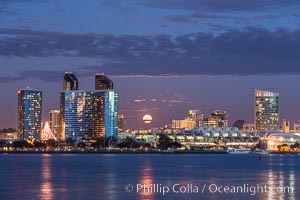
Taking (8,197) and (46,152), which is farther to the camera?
(46,152)

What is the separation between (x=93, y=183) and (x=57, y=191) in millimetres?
7723

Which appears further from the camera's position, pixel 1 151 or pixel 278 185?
pixel 1 151

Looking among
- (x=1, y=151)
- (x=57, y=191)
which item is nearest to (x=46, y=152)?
(x=1, y=151)

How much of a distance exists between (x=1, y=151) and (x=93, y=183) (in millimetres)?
148114

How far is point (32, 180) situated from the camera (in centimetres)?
5972

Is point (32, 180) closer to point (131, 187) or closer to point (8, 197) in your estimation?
point (131, 187)

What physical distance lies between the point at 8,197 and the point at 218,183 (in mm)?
19145

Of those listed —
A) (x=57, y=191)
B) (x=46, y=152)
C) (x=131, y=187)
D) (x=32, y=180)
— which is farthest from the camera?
(x=46, y=152)

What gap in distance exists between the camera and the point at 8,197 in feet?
145

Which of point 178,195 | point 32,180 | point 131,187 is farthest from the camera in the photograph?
point 32,180

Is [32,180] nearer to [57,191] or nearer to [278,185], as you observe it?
[57,191]

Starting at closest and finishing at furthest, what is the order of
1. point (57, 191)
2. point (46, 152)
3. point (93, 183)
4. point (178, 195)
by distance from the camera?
point (178, 195) < point (57, 191) < point (93, 183) < point (46, 152)

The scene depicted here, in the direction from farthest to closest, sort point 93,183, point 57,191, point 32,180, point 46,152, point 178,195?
point 46,152 < point 32,180 < point 93,183 < point 57,191 < point 178,195

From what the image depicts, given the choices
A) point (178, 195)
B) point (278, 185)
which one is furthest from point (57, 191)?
point (278, 185)
